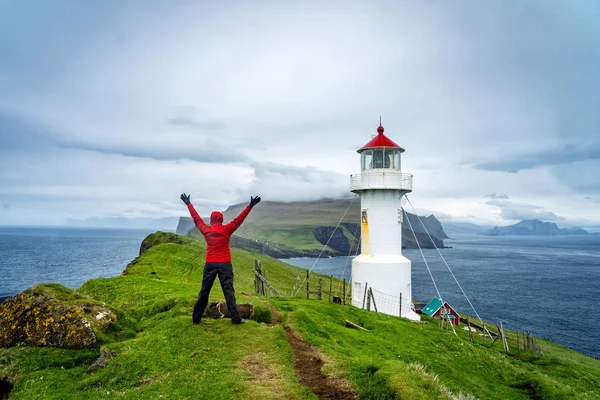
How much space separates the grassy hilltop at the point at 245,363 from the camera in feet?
29.9

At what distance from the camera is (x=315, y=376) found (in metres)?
10.2

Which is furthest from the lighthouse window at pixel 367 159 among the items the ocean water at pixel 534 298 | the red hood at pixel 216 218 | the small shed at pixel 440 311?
the small shed at pixel 440 311

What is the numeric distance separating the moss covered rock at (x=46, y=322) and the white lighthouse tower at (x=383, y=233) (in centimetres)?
1929

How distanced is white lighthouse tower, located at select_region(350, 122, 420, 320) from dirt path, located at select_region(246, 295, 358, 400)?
15.8m

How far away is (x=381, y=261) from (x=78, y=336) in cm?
2085

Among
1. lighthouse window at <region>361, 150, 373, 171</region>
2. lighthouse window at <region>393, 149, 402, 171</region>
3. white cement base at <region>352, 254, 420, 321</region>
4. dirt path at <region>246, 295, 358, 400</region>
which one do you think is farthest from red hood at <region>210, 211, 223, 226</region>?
lighthouse window at <region>393, 149, 402, 171</region>

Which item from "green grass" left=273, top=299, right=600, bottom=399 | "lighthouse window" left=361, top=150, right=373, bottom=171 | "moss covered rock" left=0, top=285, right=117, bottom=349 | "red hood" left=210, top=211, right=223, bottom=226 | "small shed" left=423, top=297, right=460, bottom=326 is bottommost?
"small shed" left=423, top=297, right=460, bottom=326

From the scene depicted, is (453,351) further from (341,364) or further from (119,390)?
(119,390)

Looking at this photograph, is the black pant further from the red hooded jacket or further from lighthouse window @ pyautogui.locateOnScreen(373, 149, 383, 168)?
lighthouse window @ pyautogui.locateOnScreen(373, 149, 383, 168)

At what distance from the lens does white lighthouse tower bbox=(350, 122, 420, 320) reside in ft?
92.0

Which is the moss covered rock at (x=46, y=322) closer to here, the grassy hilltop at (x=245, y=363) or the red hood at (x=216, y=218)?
the grassy hilltop at (x=245, y=363)

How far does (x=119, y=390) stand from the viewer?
919 cm

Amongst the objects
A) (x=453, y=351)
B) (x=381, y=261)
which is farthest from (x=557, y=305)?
(x=453, y=351)

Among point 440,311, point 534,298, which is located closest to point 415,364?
point 440,311
